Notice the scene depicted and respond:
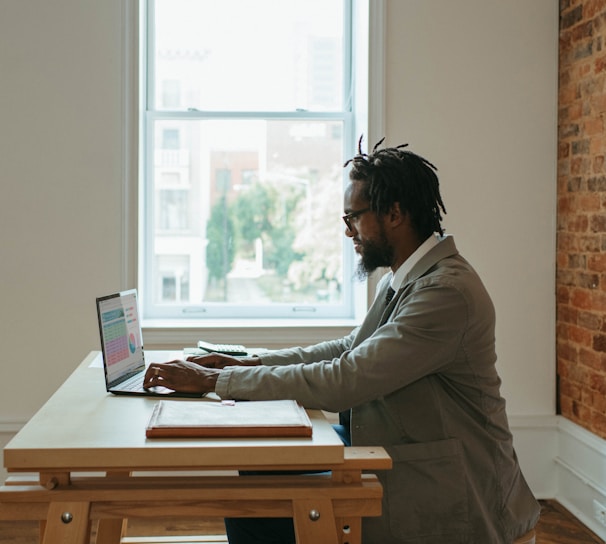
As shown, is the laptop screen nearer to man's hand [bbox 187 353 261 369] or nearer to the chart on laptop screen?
the chart on laptop screen

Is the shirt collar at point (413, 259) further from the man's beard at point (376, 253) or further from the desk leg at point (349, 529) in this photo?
the desk leg at point (349, 529)

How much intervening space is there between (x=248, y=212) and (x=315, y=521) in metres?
2.55

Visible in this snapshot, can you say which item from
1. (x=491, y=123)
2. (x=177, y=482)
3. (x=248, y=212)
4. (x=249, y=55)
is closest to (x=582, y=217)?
(x=491, y=123)

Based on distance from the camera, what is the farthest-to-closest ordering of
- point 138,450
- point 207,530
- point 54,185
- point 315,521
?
point 54,185
point 207,530
point 315,521
point 138,450

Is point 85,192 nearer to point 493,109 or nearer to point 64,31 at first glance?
point 64,31

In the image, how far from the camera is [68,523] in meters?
1.73

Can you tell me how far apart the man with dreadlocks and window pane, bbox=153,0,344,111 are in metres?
2.14

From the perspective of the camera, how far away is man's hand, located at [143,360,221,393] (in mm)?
2109

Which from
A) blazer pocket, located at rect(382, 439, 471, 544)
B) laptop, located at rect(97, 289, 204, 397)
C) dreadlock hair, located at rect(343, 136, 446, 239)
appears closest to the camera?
blazer pocket, located at rect(382, 439, 471, 544)

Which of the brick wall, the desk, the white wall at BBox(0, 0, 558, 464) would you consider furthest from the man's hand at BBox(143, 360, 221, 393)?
the brick wall

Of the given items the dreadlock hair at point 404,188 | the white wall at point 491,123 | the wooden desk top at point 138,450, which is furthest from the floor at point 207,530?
the wooden desk top at point 138,450

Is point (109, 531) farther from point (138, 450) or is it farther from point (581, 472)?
point (581, 472)

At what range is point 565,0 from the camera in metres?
3.77

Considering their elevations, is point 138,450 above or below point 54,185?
below
